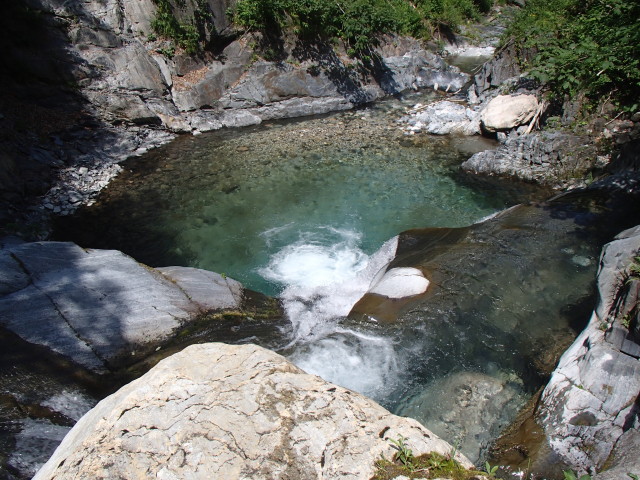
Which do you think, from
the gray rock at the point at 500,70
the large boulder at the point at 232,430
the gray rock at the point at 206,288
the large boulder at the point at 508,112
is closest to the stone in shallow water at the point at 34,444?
the large boulder at the point at 232,430

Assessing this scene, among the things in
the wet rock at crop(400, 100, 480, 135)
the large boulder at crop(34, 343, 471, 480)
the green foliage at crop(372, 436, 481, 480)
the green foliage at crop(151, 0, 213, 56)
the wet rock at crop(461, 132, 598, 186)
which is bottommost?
the green foliage at crop(372, 436, 481, 480)

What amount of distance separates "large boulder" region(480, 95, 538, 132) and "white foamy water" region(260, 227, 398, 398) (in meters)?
6.33

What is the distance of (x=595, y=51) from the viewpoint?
28.8ft

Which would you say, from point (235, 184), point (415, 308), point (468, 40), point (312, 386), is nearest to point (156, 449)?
point (312, 386)

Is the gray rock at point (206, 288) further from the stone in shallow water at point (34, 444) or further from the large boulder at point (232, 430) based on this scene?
the large boulder at point (232, 430)

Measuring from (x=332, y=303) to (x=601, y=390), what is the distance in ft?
12.0

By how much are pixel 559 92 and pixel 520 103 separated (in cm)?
110

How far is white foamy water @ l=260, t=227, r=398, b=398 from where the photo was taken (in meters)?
4.75

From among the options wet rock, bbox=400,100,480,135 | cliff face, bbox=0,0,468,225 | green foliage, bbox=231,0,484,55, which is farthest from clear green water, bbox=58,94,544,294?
Answer: green foliage, bbox=231,0,484,55

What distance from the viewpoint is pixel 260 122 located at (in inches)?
571

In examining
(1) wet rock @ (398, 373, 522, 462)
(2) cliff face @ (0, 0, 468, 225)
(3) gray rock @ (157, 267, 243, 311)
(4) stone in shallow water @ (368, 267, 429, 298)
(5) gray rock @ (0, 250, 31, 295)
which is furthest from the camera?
(2) cliff face @ (0, 0, 468, 225)

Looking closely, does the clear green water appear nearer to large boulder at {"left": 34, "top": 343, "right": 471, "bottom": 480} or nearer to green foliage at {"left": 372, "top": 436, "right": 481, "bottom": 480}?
large boulder at {"left": 34, "top": 343, "right": 471, "bottom": 480}

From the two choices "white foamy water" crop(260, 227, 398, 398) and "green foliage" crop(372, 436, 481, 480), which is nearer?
"green foliage" crop(372, 436, 481, 480)

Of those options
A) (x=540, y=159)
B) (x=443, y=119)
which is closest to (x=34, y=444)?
(x=540, y=159)
